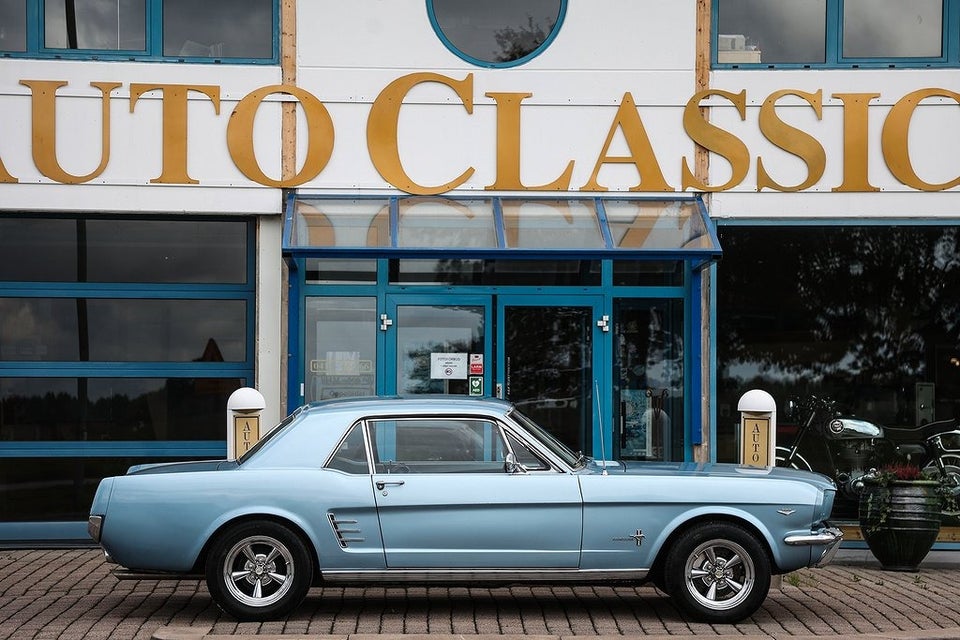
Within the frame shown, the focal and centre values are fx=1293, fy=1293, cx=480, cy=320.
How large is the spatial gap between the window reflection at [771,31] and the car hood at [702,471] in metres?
5.34

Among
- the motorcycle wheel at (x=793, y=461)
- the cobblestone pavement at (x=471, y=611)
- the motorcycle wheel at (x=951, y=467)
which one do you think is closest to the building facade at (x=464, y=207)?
the motorcycle wheel at (x=793, y=461)

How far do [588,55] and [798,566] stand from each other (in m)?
6.15

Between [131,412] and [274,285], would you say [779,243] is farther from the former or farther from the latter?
[131,412]

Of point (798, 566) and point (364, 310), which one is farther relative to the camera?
point (364, 310)

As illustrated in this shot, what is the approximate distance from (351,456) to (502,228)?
418 cm

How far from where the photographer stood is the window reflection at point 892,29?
12.8 metres

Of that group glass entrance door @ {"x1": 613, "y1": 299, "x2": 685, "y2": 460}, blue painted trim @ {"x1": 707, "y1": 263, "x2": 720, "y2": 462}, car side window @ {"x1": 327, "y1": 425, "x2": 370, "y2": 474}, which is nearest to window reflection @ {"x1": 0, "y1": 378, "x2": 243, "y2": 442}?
glass entrance door @ {"x1": 613, "y1": 299, "x2": 685, "y2": 460}

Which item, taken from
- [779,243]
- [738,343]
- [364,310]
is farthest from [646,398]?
[364,310]

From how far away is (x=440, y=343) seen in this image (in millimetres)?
12625

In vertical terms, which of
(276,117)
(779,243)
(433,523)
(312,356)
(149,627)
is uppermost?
(276,117)

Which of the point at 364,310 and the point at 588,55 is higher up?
the point at 588,55

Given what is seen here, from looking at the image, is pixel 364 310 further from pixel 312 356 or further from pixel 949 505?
pixel 949 505

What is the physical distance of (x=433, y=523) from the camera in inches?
322

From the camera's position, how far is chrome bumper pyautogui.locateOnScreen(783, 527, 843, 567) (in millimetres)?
8250
